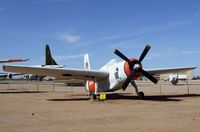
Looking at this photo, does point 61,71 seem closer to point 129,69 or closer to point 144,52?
point 129,69

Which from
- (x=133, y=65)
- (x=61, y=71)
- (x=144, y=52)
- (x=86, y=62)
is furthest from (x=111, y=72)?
(x=86, y=62)

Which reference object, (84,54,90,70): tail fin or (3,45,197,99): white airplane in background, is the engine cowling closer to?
(3,45,197,99): white airplane in background

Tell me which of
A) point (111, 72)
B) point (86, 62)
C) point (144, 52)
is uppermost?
point (86, 62)

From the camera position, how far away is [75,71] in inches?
1057

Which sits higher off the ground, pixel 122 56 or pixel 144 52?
pixel 144 52

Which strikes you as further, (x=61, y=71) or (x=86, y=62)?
(x=86, y=62)

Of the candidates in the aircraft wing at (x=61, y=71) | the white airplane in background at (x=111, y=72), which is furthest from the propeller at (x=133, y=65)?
the aircraft wing at (x=61, y=71)

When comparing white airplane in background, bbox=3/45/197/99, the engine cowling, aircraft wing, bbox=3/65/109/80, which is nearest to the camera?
the engine cowling

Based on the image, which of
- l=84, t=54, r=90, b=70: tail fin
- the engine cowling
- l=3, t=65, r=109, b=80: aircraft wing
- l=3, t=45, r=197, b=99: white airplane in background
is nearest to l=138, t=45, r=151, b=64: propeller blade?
l=3, t=45, r=197, b=99: white airplane in background

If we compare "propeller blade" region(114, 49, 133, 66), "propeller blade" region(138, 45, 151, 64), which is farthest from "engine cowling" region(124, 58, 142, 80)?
"propeller blade" region(138, 45, 151, 64)

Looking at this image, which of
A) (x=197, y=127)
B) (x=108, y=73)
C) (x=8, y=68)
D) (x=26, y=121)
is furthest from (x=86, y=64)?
(x=197, y=127)

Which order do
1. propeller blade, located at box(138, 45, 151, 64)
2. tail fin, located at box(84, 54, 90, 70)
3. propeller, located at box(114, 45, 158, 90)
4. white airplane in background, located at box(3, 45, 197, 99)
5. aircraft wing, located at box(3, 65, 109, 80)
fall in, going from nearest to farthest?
propeller, located at box(114, 45, 158, 90)
white airplane in background, located at box(3, 45, 197, 99)
propeller blade, located at box(138, 45, 151, 64)
aircraft wing, located at box(3, 65, 109, 80)
tail fin, located at box(84, 54, 90, 70)

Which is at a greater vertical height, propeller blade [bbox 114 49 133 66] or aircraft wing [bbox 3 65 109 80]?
propeller blade [bbox 114 49 133 66]

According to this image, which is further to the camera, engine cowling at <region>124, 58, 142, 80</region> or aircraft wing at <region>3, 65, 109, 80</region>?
aircraft wing at <region>3, 65, 109, 80</region>
